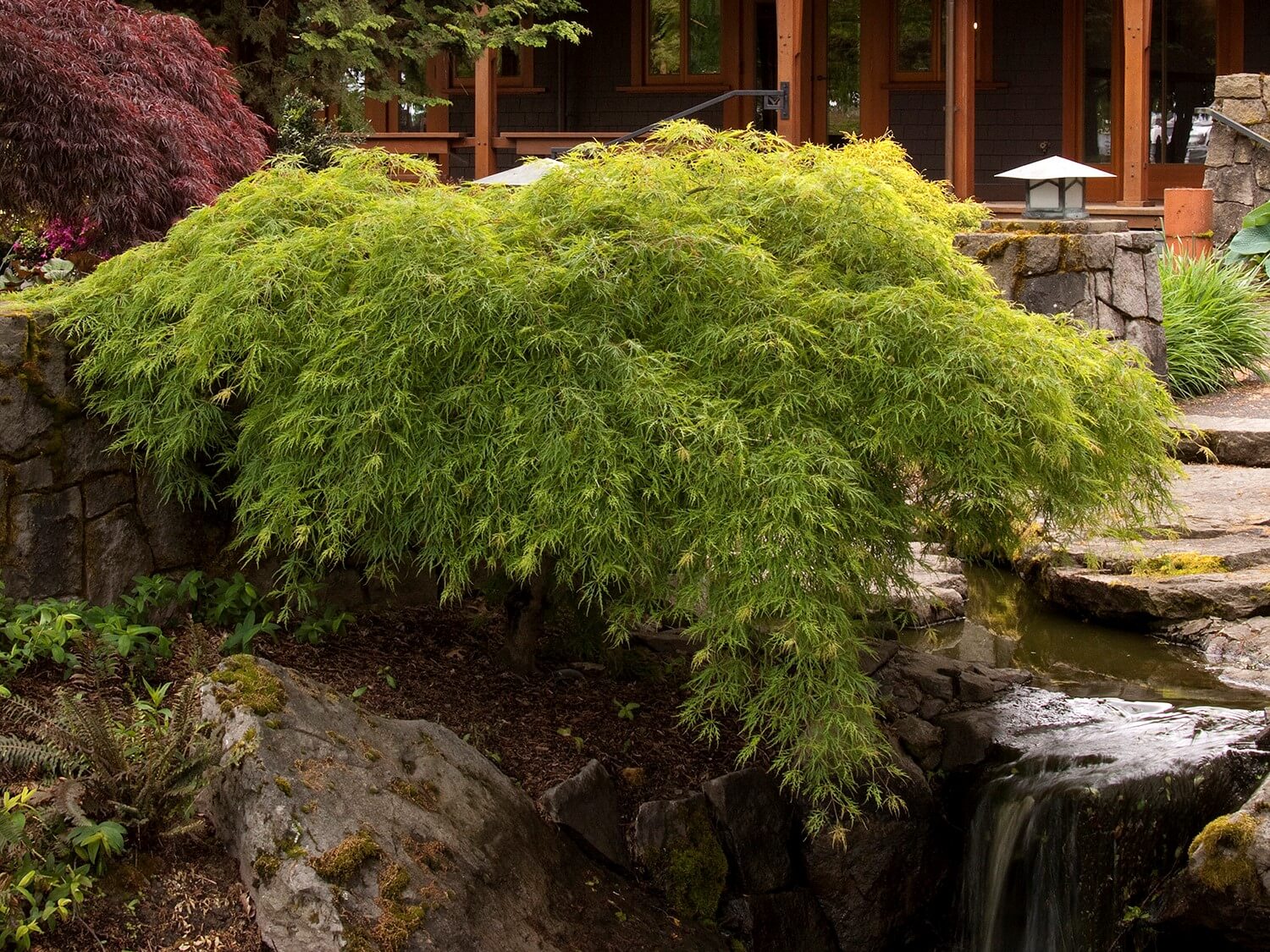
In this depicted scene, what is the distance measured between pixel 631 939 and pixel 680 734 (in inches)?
38.7

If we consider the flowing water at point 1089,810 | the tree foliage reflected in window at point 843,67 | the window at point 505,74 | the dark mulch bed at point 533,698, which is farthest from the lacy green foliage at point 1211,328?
the window at point 505,74

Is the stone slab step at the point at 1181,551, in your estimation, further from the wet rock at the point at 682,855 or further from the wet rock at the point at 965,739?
the wet rock at the point at 682,855

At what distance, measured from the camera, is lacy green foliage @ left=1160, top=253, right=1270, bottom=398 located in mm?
10125

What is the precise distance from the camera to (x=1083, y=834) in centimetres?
483

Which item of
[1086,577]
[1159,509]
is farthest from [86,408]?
[1086,577]

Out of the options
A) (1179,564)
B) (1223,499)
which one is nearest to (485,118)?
(1223,499)

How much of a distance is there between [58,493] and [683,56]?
12897mm

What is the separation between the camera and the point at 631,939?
4023 mm

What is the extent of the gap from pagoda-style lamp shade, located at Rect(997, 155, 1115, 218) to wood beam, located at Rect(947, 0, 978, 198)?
10.9 feet

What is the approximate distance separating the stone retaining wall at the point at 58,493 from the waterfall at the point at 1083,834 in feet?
10.6

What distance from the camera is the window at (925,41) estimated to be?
15875 millimetres

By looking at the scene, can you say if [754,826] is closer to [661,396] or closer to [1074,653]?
[661,396]

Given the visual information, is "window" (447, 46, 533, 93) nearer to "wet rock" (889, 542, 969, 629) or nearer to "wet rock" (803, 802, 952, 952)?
"wet rock" (889, 542, 969, 629)

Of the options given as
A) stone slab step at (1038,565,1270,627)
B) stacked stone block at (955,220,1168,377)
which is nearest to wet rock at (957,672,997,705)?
stone slab step at (1038,565,1270,627)
